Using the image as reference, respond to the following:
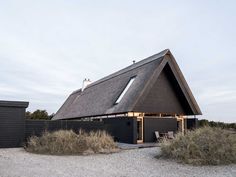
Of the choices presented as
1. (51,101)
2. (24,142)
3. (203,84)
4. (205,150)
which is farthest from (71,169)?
(51,101)

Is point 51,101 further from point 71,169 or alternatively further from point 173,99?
point 71,169

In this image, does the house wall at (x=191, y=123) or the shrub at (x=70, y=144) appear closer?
the shrub at (x=70, y=144)

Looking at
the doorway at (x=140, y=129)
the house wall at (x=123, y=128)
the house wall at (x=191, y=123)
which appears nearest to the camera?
the house wall at (x=123, y=128)

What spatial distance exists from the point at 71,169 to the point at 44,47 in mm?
10903

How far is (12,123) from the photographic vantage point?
14164 mm

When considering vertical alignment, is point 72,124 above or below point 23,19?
below

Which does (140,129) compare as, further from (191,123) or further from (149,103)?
(191,123)

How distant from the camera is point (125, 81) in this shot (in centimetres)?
1880

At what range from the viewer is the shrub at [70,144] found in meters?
11.6

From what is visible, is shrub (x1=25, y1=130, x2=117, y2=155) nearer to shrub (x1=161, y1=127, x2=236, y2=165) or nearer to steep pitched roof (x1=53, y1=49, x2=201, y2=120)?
shrub (x1=161, y1=127, x2=236, y2=165)

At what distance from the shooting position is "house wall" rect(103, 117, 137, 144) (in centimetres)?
1538

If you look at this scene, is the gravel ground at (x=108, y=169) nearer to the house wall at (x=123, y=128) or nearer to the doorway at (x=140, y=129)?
the house wall at (x=123, y=128)

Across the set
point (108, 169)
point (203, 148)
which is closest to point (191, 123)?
point (203, 148)

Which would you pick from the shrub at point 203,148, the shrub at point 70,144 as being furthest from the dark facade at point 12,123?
the shrub at point 203,148
